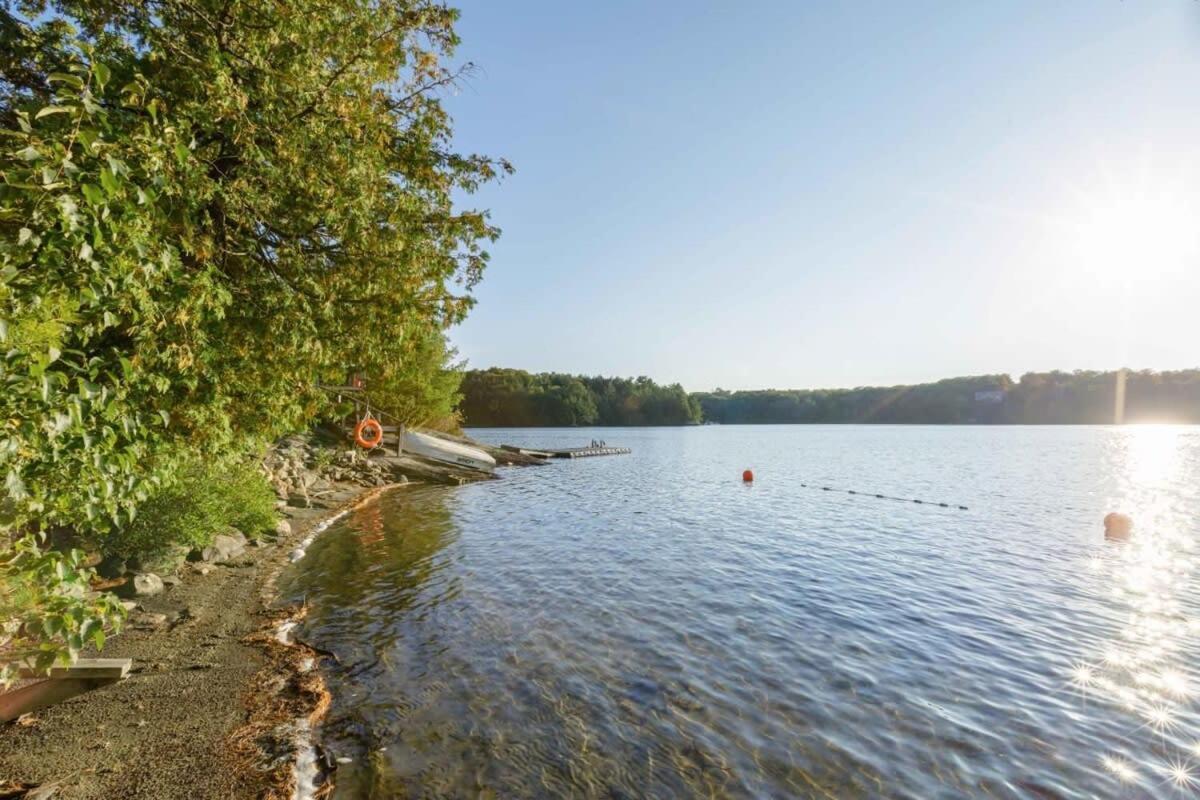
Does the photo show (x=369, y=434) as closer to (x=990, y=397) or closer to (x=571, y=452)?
(x=571, y=452)

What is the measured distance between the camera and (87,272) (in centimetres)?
413

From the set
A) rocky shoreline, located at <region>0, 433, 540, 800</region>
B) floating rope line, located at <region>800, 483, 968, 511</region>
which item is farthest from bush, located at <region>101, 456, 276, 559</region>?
floating rope line, located at <region>800, 483, 968, 511</region>

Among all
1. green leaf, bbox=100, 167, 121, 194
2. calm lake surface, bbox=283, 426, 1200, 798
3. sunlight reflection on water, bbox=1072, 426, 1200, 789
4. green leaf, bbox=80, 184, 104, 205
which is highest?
green leaf, bbox=100, 167, 121, 194

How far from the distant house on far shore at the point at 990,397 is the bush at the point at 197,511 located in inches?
7181

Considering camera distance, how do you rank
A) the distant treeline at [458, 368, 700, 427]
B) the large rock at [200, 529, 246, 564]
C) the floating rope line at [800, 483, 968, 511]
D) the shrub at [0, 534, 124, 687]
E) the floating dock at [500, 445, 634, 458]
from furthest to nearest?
the distant treeline at [458, 368, 700, 427] < the floating dock at [500, 445, 634, 458] < the floating rope line at [800, 483, 968, 511] < the large rock at [200, 529, 246, 564] < the shrub at [0, 534, 124, 687]

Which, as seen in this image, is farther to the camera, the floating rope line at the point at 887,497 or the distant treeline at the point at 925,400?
the distant treeline at the point at 925,400

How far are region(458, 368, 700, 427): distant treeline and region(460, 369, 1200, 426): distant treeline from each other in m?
0.25

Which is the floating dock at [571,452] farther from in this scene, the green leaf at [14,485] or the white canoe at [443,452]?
the green leaf at [14,485]

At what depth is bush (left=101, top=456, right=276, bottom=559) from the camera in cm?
1148

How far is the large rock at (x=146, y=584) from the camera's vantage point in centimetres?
1070

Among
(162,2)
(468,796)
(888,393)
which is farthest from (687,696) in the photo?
(888,393)

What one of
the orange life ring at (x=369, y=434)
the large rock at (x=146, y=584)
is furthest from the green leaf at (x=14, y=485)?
the orange life ring at (x=369, y=434)

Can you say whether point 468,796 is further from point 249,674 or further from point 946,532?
point 946,532

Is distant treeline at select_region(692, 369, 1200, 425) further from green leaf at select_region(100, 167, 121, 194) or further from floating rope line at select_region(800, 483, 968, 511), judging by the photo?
green leaf at select_region(100, 167, 121, 194)
